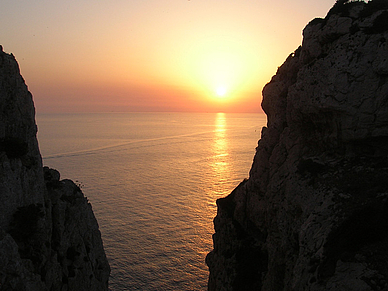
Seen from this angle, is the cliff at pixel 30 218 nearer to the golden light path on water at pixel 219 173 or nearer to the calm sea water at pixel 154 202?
the calm sea water at pixel 154 202

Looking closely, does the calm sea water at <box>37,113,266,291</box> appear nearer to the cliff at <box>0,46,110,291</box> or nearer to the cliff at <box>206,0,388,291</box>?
the cliff at <box>0,46,110,291</box>

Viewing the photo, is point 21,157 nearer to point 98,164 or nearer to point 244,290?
point 244,290

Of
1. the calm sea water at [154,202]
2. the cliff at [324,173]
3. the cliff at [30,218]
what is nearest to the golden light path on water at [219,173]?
the calm sea water at [154,202]

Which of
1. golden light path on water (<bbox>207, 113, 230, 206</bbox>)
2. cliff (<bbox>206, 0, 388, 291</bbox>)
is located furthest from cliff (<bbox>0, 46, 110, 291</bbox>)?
golden light path on water (<bbox>207, 113, 230, 206</bbox>)

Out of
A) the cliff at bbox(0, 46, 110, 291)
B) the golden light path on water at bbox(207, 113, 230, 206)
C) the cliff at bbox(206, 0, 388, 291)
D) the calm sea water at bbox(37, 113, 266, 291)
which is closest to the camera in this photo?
the cliff at bbox(206, 0, 388, 291)

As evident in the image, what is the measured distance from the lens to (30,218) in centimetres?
2203

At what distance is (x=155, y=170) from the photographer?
105 m

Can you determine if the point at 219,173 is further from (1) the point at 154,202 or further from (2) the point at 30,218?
(2) the point at 30,218

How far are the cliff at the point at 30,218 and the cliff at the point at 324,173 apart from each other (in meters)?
15.4

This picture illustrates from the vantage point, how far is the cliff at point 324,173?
15609 mm

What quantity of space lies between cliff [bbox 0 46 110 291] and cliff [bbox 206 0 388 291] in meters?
15.4

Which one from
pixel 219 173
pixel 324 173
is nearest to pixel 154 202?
pixel 219 173

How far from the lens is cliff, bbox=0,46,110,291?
20031mm

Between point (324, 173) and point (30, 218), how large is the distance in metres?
24.0
